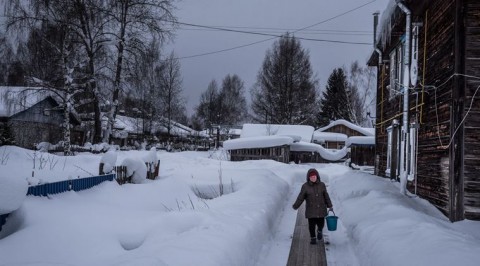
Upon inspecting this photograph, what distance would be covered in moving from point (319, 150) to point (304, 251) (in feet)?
95.7

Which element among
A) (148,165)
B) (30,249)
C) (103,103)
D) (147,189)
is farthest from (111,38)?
(30,249)

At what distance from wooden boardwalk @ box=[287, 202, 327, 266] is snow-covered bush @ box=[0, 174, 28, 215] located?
13.6ft

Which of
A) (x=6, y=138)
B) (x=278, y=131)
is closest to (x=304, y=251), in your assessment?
(x=6, y=138)

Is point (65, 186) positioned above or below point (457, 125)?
below

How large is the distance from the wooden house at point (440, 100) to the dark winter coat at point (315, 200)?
8.63ft

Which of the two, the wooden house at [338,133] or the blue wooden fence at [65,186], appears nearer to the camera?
the blue wooden fence at [65,186]

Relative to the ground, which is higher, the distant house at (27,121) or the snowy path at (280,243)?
the distant house at (27,121)

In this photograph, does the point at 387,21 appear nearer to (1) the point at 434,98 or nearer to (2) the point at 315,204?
(1) the point at 434,98

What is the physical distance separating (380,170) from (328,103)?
43687mm

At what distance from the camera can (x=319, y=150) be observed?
118 feet

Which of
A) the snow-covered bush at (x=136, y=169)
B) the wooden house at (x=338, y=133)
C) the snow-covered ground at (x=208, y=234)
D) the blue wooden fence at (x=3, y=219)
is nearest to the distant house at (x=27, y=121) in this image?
the snow-covered bush at (x=136, y=169)

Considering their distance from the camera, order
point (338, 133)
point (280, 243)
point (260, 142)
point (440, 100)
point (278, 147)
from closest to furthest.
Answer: point (280, 243) → point (440, 100) → point (278, 147) → point (260, 142) → point (338, 133)

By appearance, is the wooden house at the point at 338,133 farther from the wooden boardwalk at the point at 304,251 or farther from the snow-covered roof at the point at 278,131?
the wooden boardwalk at the point at 304,251

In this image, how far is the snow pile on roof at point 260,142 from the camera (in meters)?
30.0
